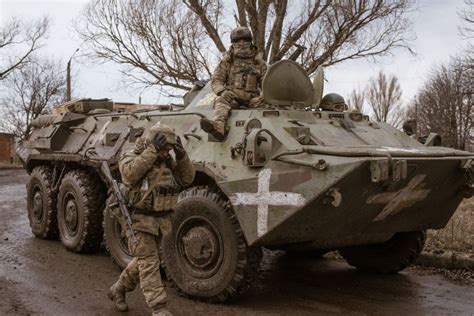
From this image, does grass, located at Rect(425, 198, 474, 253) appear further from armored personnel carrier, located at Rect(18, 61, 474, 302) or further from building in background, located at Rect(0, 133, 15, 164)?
building in background, located at Rect(0, 133, 15, 164)

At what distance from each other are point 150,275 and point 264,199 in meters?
1.07

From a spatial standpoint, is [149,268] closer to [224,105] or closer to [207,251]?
[207,251]

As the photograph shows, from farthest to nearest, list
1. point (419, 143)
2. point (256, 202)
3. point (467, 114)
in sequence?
1. point (467, 114)
2. point (419, 143)
3. point (256, 202)

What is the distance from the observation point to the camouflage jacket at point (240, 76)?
647cm

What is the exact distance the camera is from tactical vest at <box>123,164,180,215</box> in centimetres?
485

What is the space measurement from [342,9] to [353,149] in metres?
9.36

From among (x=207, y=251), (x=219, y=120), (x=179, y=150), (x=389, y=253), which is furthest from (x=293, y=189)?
(x=389, y=253)

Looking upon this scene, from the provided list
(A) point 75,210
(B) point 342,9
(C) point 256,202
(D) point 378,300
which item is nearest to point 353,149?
(C) point 256,202

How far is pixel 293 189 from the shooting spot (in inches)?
198

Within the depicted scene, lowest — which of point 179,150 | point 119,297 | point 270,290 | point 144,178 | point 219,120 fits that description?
point 270,290

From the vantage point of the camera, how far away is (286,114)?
19.3ft

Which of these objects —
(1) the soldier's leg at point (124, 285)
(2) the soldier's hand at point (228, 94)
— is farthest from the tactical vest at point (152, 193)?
(2) the soldier's hand at point (228, 94)

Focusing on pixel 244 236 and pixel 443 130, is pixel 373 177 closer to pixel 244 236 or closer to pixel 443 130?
pixel 244 236

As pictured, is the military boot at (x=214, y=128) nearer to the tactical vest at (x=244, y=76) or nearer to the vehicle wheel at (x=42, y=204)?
the tactical vest at (x=244, y=76)
